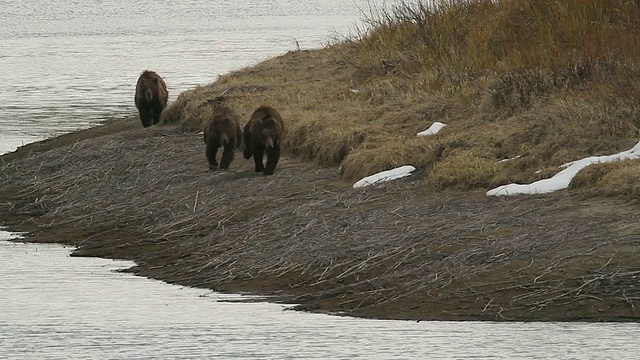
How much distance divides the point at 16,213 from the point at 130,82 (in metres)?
21.2

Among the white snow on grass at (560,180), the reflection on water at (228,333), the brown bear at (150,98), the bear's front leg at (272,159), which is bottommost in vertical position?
the reflection on water at (228,333)

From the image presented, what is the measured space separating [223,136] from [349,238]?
4.44 m

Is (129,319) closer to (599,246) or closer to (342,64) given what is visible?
(599,246)

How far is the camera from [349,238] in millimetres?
14234

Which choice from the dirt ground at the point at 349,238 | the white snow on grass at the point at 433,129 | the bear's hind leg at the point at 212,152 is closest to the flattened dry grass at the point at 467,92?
the white snow on grass at the point at 433,129

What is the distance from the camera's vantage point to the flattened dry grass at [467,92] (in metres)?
16.0

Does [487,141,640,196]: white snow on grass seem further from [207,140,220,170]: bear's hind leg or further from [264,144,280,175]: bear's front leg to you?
[207,140,220,170]: bear's hind leg

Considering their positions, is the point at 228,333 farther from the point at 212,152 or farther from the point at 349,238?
the point at 212,152

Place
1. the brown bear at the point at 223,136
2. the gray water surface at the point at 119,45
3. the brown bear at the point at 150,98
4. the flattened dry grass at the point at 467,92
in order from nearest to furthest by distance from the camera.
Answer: the flattened dry grass at the point at 467,92, the brown bear at the point at 223,136, the brown bear at the point at 150,98, the gray water surface at the point at 119,45

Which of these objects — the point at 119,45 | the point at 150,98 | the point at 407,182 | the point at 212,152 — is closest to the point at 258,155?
the point at 212,152

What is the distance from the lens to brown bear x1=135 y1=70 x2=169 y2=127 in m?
22.5

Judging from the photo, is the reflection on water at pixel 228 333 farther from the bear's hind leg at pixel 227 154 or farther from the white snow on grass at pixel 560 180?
the bear's hind leg at pixel 227 154

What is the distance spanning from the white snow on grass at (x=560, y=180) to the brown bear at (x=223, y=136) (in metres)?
4.27

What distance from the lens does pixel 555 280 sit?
12352mm
